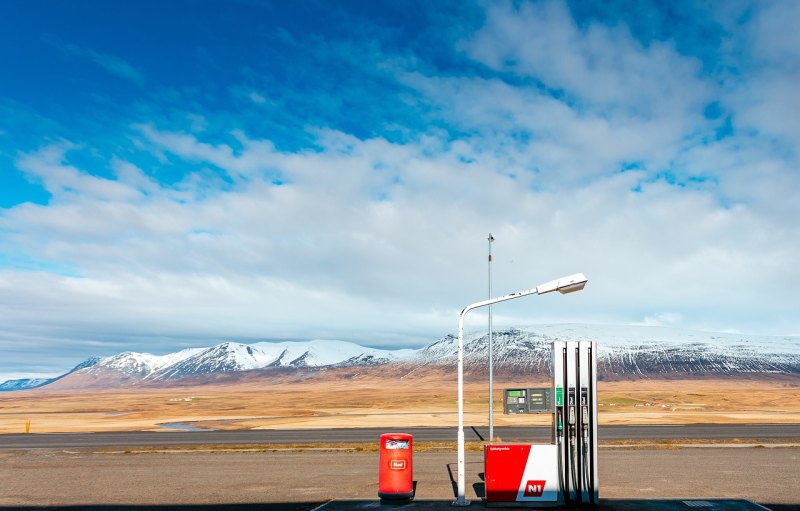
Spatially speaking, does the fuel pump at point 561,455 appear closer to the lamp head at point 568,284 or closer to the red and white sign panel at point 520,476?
the red and white sign panel at point 520,476

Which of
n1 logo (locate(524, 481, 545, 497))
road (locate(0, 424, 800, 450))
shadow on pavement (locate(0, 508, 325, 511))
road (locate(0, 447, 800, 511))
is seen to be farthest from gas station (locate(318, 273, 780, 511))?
road (locate(0, 424, 800, 450))

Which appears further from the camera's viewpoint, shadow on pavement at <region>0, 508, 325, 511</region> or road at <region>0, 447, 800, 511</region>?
road at <region>0, 447, 800, 511</region>

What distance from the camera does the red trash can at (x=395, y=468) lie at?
15.6 meters

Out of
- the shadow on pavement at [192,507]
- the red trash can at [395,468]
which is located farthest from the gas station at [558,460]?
the shadow on pavement at [192,507]

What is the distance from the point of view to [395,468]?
1569 centimetres

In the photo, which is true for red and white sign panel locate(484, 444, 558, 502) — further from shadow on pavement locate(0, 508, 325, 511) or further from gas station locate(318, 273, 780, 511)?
shadow on pavement locate(0, 508, 325, 511)

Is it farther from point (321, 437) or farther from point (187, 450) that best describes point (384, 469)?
point (321, 437)

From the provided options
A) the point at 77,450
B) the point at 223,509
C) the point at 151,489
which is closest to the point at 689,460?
the point at 223,509

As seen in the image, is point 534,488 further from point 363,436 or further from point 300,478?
point 363,436

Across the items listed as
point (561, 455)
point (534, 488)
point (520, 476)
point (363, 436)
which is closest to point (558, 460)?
point (561, 455)

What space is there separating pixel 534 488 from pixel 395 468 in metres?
3.52

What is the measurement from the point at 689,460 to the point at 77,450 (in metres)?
29.8

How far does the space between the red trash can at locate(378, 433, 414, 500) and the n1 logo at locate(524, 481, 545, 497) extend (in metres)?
3.00

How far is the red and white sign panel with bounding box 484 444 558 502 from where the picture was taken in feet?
49.1
